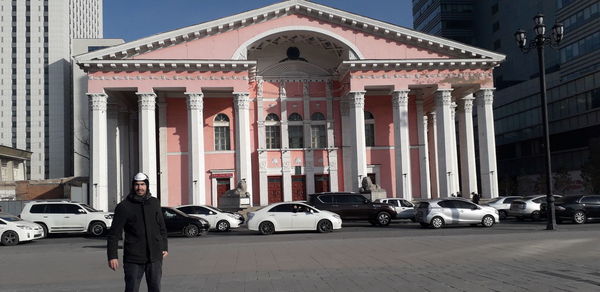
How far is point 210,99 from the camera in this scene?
4131 cm

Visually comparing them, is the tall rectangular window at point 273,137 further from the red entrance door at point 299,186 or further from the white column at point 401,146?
the white column at point 401,146

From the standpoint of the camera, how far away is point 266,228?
23.8m

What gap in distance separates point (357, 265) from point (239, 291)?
3.66 meters

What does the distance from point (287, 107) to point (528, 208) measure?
62.7ft

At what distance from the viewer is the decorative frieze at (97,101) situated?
3675 cm

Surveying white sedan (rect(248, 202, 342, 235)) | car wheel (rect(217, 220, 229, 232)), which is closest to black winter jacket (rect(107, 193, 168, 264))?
white sedan (rect(248, 202, 342, 235))

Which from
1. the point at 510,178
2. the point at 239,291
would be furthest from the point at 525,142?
the point at 239,291

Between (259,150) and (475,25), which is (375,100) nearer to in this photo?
(259,150)

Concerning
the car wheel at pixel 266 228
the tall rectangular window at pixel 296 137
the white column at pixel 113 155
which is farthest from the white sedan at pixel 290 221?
the white column at pixel 113 155

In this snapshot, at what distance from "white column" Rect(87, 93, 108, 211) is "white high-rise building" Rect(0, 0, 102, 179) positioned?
79.5 meters

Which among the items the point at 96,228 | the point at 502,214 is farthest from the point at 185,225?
the point at 502,214

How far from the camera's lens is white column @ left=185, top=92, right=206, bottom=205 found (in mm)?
37281

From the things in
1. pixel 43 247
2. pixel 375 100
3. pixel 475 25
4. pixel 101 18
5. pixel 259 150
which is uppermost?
pixel 101 18

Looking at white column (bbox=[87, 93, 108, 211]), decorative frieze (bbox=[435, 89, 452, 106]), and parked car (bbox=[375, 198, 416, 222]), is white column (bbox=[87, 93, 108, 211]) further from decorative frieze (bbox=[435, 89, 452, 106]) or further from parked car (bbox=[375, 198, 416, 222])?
decorative frieze (bbox=[435, 89, 452, 106])
